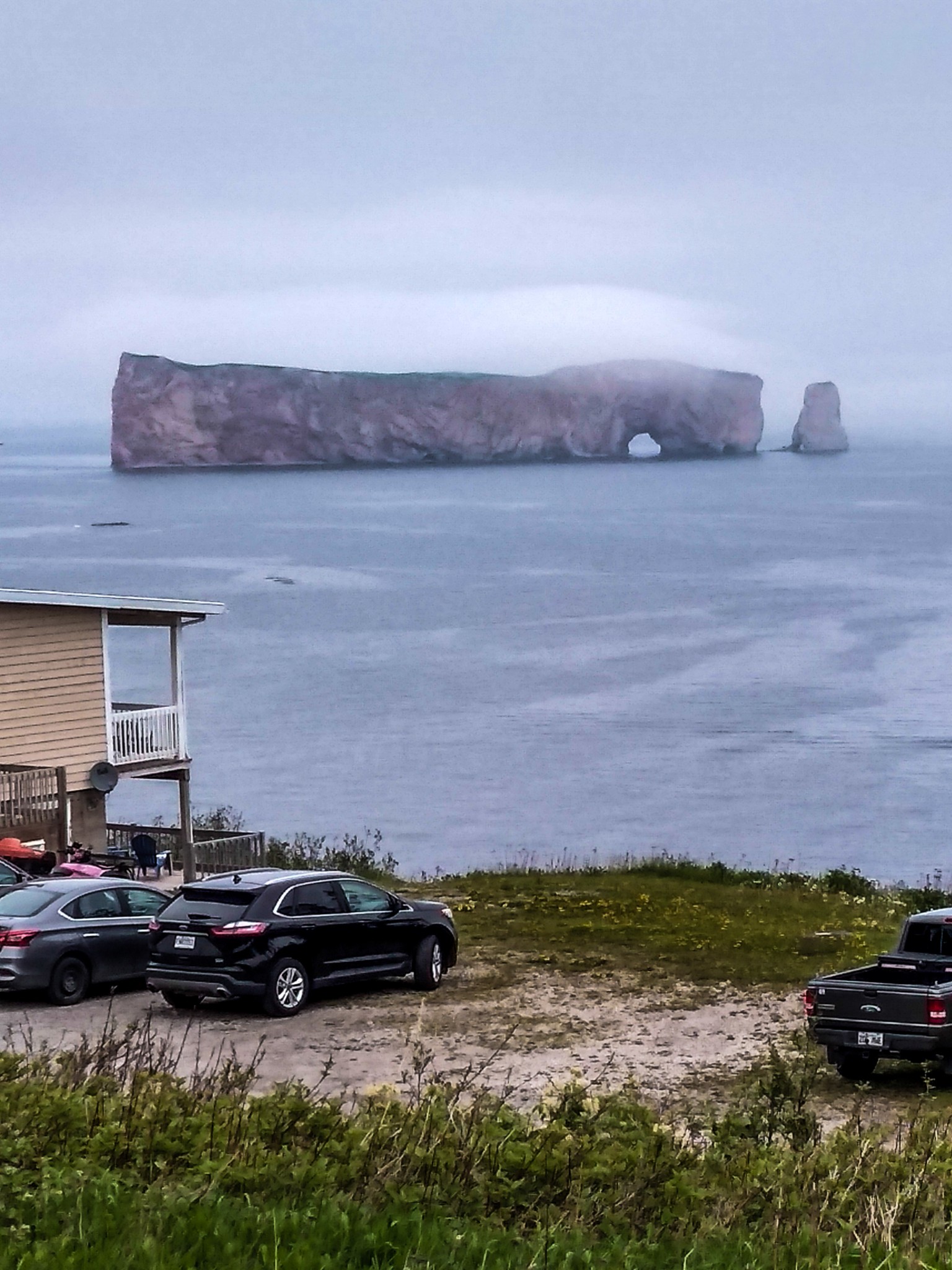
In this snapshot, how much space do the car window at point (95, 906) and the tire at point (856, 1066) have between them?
7.75m

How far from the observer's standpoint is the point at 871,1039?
1452 cm

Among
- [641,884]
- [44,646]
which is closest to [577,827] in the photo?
[641,884]

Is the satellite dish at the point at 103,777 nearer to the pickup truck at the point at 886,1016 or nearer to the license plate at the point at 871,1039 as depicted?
the pickup truck at the point at 886,1016

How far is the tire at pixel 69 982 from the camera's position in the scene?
17.7 m

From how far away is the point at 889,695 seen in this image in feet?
258

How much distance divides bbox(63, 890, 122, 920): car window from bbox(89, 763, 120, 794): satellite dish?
10.5 m

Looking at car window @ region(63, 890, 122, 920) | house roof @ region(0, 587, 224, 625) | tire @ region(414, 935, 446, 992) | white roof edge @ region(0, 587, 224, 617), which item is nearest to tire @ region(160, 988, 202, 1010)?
car window @ region(63, 890, 122, 920)

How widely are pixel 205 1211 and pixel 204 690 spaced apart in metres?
78.9

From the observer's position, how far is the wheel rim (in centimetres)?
1711

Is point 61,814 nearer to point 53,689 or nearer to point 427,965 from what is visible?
point 53,689

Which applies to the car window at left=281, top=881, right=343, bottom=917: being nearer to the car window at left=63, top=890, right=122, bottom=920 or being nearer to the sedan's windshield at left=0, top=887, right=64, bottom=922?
the car window at left=63, top=890, right=122, bottom=920

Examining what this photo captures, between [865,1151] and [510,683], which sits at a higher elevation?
[865,1151]

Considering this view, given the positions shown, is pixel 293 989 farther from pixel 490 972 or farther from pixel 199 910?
pixel 490 972

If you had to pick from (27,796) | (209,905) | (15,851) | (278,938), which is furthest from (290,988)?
(27,796)
